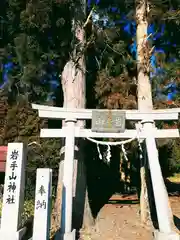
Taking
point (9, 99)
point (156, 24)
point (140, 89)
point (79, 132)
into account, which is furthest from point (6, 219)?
point (156, 24)

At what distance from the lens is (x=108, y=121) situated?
245 inches

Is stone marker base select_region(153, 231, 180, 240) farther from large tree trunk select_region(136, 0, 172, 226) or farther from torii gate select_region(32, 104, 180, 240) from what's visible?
large tree trunk select_region(136, 0, 172, 226)

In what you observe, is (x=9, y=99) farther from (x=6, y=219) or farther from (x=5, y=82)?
(x=6, y=219)

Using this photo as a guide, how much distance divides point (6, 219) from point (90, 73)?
19.1 feet

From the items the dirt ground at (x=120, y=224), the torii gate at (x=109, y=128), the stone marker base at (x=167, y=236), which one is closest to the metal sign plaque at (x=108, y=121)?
the torii gate at (x=109, y=128)

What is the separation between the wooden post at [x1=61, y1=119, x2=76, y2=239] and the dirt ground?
89 centimetres

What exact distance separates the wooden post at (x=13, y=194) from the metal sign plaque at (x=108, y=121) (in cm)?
205

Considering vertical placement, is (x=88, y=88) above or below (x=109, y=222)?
above

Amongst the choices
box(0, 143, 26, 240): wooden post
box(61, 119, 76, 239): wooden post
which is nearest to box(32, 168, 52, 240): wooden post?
box(0, 143, 26, 240): wooden post

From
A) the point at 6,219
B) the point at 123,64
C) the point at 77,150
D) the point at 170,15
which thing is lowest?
the point at 6,219

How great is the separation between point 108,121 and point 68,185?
5.54 feet

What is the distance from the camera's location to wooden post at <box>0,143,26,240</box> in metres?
4.27

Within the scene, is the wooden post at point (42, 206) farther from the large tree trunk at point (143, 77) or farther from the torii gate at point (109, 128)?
the large tree trunk at point (143, 77)

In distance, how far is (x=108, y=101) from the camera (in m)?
7.96
